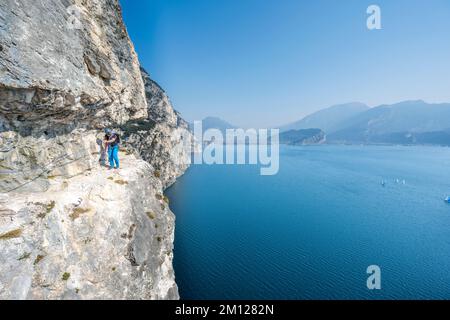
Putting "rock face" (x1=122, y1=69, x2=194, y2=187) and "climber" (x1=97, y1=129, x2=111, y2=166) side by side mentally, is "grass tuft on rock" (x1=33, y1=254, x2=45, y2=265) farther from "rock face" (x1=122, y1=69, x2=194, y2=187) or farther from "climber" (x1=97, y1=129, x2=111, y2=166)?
"rock face" (x1=122, y1=69, x2=194, y2=187)

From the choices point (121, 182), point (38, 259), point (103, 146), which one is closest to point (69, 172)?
point (121, 182)

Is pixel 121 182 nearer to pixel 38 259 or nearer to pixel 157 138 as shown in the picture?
pixel 38 259

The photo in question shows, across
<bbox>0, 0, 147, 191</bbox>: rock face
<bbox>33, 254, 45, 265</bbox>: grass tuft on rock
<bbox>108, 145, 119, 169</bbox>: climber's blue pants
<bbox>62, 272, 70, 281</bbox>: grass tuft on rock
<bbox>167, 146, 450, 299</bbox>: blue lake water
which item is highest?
<bbox>0, 0, 147, 191</bbox>: rock face

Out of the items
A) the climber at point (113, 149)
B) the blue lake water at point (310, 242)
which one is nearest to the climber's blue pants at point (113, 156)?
the climber at point (113, 149)

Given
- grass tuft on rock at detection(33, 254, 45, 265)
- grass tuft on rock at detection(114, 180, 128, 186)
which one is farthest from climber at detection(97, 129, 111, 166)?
grass tuft on rock at detection(33, 254, 45, 265)

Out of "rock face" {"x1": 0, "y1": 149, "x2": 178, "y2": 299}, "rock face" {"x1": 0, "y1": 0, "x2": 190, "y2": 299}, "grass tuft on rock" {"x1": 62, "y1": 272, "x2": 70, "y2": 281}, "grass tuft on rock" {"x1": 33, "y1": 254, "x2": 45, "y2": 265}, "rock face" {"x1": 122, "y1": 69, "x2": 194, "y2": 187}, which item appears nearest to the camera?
"rock face" {"x1": 0, "y1": 149, "x2": 178, "y2": 299}

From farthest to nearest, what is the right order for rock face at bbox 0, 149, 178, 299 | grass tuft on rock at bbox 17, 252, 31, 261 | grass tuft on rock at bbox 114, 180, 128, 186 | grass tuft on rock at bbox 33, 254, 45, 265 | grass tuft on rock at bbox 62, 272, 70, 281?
grass tuft on rock at bbox 114, 180, 128, 186 → grass tuft on rock at bbox 62, 272, 70, 281 → grass tuft on rock at bbox 33, 254, 45, 265 → rock face at bbox 0, 149, 178, 299 → grass tuft on rock at bbox 17, 252, 31, 261
